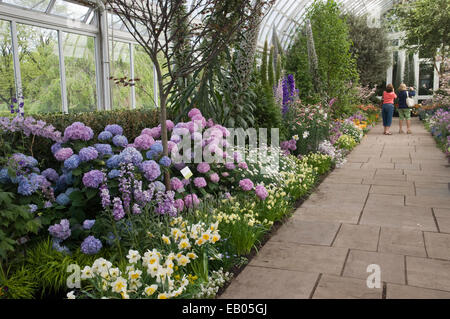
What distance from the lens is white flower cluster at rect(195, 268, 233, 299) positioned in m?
2.07

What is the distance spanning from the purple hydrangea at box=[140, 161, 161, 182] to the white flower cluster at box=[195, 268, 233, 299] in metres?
0.78

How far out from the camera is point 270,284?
88.0 inches

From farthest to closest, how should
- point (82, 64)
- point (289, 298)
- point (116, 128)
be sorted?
point (82, 64)
point (116, 128)
point (289, 298)

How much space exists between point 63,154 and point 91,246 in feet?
2.46

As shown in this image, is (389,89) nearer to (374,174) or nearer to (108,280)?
(374,174)

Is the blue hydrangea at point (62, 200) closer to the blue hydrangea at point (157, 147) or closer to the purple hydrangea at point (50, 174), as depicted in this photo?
the purple hydrangea at point (50, 174)

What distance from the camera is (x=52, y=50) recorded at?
7.20 m

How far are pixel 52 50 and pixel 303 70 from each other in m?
5.37

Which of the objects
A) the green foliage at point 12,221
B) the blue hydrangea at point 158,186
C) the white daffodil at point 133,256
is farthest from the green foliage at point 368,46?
the green foliage at point 12,221

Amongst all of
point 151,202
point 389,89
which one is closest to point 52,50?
point 151,202

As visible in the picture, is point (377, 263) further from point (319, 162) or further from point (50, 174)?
point (319, 162)

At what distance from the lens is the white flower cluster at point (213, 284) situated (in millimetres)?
2068

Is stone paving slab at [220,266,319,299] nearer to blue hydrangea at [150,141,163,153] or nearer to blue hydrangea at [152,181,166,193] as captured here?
blue hydrangea at [152,181,166,193]

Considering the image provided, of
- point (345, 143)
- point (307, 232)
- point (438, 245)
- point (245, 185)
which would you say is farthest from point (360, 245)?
point (345, 143)
